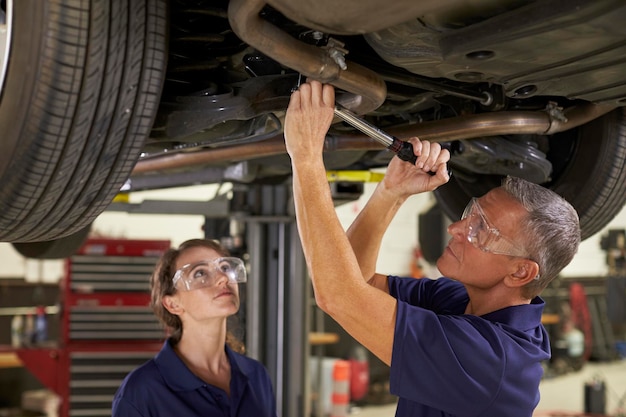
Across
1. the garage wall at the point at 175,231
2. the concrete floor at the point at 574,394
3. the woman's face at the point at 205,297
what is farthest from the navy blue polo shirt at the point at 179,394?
the concrete floor at the point at 574,394

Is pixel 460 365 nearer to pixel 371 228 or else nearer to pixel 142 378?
pixel 371 228

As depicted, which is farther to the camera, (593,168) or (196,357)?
(196,357)

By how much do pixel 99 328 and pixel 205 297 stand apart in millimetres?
2841

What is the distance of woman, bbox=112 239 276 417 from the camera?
1851 millimetres

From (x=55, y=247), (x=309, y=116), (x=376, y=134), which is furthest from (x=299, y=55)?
(x=55, y=247)

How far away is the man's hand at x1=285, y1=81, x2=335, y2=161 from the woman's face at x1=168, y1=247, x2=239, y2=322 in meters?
0.81

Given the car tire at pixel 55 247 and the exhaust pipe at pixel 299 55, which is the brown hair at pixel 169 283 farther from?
the exhaust pipe at pixel 299 55

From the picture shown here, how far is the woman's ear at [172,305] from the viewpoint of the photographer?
2.05 metres

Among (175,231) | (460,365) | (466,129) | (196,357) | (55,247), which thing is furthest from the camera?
(175,231)

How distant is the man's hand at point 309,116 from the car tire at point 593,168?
0.90 meters

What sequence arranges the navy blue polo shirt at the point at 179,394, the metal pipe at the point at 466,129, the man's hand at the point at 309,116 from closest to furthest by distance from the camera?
the man's hand at the point at 309,116
the metal pipe at the point at 466,129
the navy blue polo shirt at the point at 179,394

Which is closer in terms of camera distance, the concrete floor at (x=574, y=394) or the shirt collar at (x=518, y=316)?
the shirt collar at (x=518, y=316)

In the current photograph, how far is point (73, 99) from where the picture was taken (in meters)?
1.12

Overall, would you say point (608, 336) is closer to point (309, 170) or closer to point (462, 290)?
point (462, 290)
